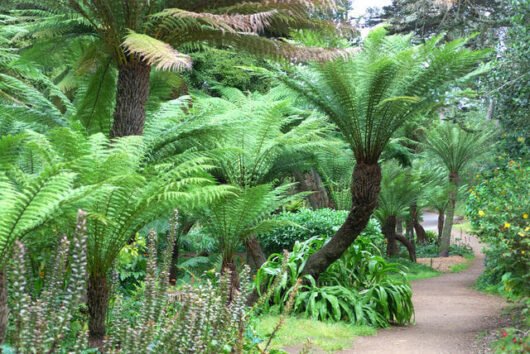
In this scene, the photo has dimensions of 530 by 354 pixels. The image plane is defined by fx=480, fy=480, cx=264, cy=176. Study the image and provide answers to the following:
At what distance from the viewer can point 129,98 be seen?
4074mm

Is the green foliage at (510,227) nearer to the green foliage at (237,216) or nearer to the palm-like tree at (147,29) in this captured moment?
the green foliage at (237,216)

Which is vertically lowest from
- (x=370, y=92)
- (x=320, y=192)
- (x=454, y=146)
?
(x=320, y=192)

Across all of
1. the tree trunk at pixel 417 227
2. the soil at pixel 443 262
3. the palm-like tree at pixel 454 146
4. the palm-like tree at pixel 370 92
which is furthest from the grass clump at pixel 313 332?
the tree trunk at pixel 417 227

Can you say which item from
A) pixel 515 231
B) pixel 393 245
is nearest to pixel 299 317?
pixel 515 231

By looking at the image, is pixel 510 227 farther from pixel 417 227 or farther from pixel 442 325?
pixel 417 227

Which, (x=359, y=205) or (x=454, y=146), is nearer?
(x=359, y=205)

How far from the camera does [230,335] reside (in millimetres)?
2453

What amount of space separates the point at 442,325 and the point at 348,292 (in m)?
1.11

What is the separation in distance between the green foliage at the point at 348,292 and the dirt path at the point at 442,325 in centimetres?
25

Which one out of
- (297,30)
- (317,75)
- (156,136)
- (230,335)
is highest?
(297,30)

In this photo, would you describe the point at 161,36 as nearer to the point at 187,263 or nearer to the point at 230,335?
the point at 230,335

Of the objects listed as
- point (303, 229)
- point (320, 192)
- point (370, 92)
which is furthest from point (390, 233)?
point (370, 92)

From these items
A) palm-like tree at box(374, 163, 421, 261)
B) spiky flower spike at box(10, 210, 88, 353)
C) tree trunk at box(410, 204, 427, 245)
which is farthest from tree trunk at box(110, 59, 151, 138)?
tree trunk at box(410, 204, 427, 245)

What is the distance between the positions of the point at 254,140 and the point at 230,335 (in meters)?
3.71
